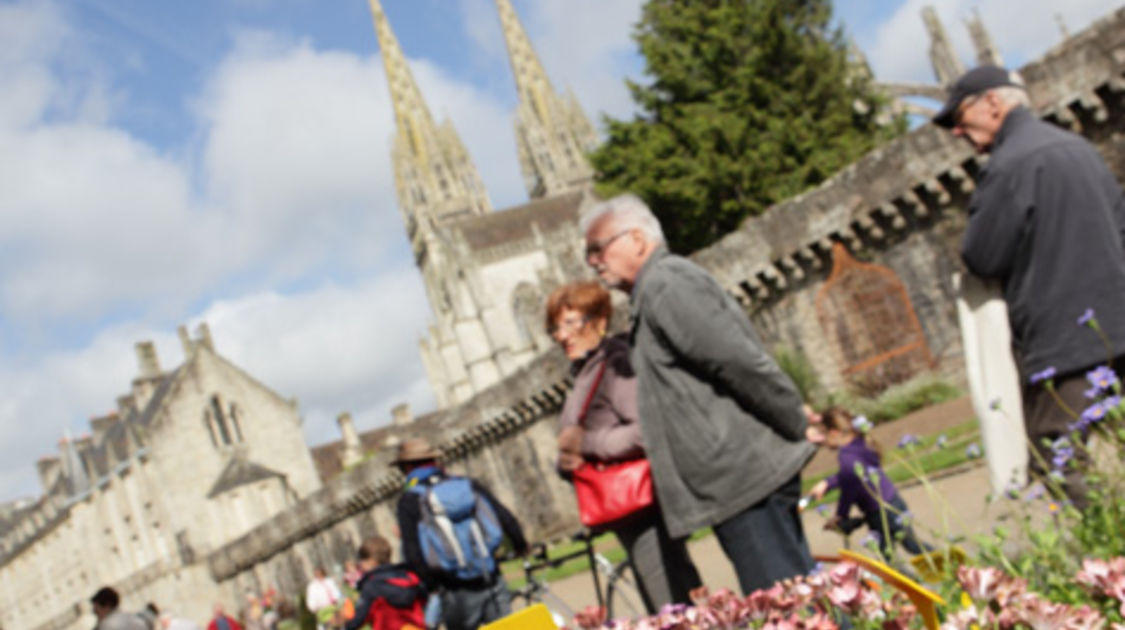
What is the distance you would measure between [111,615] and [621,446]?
5374 mm

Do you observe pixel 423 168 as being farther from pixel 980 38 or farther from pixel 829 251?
pixel 829 251

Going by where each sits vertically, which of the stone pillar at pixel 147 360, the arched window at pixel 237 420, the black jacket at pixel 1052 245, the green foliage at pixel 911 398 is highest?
the stone pillar at pixel 147 360

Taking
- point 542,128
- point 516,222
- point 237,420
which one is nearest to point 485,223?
point 516,222

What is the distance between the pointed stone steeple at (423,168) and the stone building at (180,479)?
1262 inches

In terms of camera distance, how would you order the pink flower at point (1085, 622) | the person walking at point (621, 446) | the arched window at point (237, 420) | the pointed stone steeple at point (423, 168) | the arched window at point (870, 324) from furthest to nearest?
the pointed stone steeple at point (423, 168) < the arched window at point (237, 420) < the arched window at point (870, 324) < the person walking at point (621, 446) < the pink flower at point (1085, 622)

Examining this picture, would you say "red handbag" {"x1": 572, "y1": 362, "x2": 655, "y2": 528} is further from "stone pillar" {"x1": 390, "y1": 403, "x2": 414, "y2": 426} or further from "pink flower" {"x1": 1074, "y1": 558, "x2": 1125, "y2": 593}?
"stone pillar" {"x1": 390, "y1": 403, "x2": 414, "y2": 426}

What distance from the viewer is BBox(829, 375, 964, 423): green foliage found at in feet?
48.0

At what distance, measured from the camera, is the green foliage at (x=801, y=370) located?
16172 mm

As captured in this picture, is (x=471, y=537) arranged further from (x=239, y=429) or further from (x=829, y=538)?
(x=239, y=429)

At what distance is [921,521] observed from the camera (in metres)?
6.41

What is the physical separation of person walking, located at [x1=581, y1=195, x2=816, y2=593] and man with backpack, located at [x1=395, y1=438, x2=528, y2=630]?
2117mm

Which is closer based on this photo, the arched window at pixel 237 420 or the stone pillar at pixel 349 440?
the arched window at pixel 237 420

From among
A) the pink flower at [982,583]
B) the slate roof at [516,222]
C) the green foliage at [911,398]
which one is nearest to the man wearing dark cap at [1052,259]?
the pink flower at [982,583]

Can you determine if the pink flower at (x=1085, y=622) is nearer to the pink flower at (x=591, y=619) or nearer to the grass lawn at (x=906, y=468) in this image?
the pink flower at (x=591, y=619)
